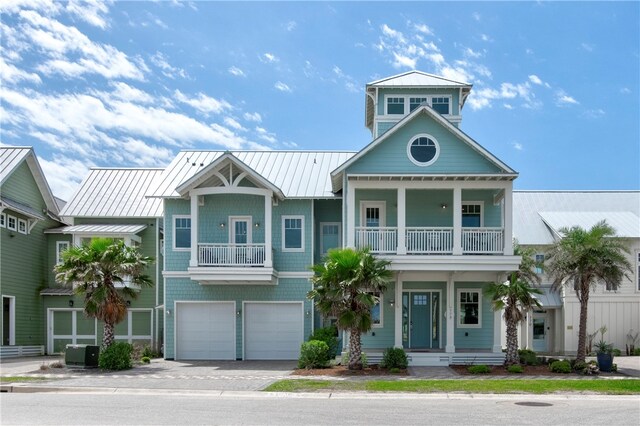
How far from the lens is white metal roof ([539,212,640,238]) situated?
3253 cm

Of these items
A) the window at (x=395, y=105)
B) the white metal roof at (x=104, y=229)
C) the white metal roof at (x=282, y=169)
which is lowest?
the white metal roof at (x=104, y=229)

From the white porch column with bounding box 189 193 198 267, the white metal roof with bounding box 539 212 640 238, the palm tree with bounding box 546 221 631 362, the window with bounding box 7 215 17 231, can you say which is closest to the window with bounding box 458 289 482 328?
the palm tree with bounding box 546 221 631 362

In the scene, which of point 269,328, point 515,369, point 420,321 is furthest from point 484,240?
point 269,328

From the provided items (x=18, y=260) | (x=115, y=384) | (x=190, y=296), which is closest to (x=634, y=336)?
(x=190, y=296)

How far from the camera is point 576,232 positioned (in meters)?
23.0

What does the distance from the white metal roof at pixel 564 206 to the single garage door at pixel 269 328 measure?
1294 cm

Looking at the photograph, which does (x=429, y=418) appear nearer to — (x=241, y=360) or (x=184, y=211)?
(x=241, y=360)

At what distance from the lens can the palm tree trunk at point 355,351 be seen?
21.4 metres

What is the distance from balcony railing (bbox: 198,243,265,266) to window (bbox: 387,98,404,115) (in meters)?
8.26

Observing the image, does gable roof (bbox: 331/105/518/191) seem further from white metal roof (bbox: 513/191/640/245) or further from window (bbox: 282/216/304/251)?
white metal roof (bbox: 513/191/640/245)

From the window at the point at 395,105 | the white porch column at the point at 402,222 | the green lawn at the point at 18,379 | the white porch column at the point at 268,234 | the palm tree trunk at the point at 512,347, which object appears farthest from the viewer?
the window at the point at 395,105

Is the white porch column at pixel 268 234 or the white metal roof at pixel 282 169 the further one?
the white metal roof at pixel 282 169

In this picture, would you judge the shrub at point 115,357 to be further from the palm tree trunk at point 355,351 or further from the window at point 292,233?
the palm tree trunk at point 355,351

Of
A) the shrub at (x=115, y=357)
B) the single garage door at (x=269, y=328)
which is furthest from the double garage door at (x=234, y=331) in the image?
the shrub at (x=115, y=357)
